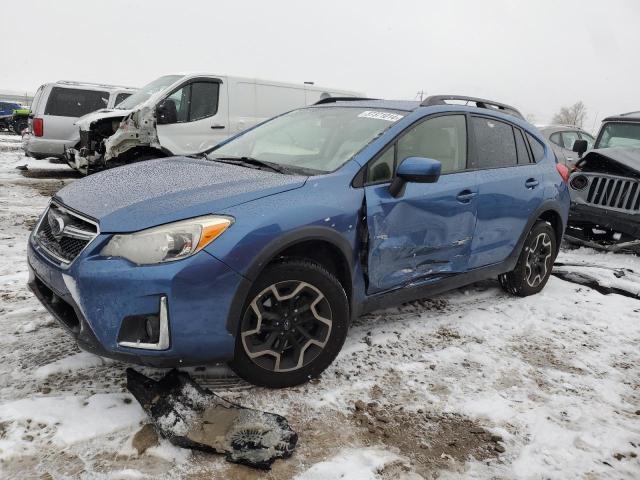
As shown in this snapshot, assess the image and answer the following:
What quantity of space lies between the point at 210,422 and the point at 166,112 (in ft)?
22.1

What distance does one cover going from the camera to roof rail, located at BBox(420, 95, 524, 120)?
375 cm

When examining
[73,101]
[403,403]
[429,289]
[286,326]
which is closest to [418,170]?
[429,289]

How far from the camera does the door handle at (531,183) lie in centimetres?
420

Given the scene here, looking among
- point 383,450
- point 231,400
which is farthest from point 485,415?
point 231,400

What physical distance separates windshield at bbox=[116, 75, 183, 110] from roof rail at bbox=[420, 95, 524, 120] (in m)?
5.72

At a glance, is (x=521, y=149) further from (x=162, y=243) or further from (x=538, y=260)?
(x=162, y=243)

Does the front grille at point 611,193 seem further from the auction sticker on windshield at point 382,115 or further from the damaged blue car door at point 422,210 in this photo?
the auction sticker on windshield at point 382,115

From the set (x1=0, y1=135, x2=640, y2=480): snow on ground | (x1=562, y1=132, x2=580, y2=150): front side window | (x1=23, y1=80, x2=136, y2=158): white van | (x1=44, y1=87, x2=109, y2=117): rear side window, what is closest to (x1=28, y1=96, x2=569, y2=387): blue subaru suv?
(x1=0, y1=135, x2=640, y2=480): snow on ground

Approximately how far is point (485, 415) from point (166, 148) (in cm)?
671

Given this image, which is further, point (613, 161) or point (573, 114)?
point (573, 114)

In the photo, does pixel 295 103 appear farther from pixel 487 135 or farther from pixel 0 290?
pixel 0 290

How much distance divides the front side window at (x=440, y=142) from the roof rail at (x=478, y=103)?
16 cm

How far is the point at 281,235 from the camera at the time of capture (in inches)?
101

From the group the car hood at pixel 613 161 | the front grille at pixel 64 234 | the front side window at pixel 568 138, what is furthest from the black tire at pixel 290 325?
the front side window at pixel 568 138
